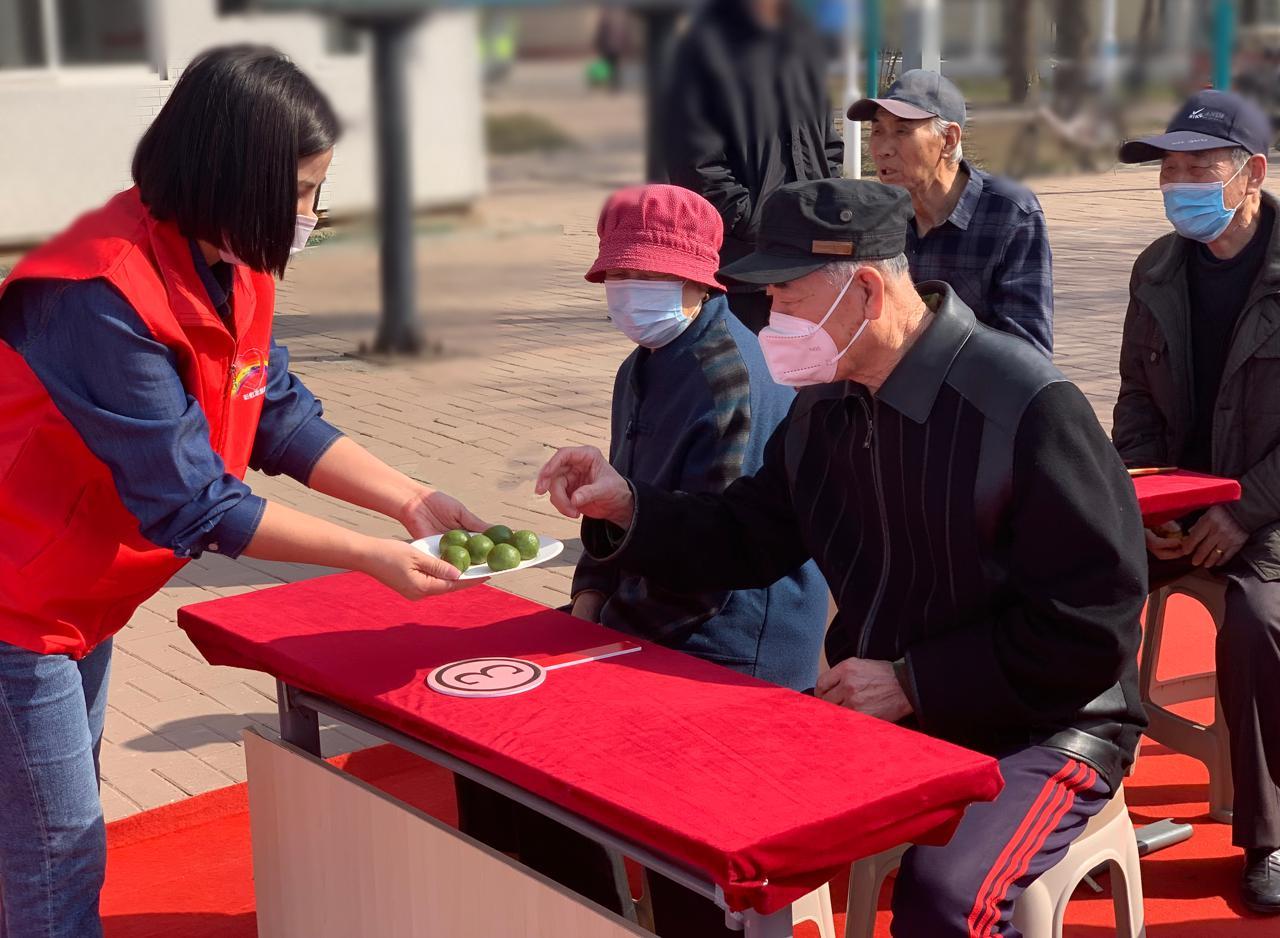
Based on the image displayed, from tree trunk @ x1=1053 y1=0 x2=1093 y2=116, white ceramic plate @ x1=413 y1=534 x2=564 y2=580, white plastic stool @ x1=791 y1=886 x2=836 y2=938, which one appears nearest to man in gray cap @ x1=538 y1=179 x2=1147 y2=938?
white plastic stool @ x1=791 y1=886 x2=836 y2=938

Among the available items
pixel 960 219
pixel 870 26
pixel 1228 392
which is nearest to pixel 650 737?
pixel 870 26

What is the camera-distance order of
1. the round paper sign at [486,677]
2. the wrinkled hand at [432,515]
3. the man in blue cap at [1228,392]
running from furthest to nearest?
the man in blue cap at [1228,392], the wrinkled hand at [432,515], the round paper sign at [486,677]

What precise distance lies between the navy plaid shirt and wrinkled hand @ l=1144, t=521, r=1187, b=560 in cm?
59

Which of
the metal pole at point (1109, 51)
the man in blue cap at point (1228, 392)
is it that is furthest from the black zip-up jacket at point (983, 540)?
the man in blue cap at point (1228, 392)

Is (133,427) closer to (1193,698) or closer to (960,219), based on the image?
(960,219)

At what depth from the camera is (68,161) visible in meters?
0.92

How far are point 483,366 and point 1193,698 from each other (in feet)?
8.01

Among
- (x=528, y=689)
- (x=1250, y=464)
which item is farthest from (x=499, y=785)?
(x=1250, y=464)

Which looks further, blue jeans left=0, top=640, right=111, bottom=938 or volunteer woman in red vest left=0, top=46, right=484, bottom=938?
blue jeans left=0, top=640, right=111, bottom=938

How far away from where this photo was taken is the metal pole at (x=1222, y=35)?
4.87ft

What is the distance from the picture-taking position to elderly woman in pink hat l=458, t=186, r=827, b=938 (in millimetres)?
2500

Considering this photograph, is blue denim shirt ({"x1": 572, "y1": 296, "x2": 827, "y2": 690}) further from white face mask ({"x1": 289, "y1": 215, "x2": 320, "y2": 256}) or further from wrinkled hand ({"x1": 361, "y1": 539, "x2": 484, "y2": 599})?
white face mask ({"x1": 289, "y1": 215, "x2": 320, "y2": 256})

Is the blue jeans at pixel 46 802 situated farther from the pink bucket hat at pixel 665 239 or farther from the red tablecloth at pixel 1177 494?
the red tablecloth at pixel 1177 494

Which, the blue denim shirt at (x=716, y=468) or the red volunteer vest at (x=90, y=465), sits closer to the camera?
the red volunteer vest at (x=90, y=465)
